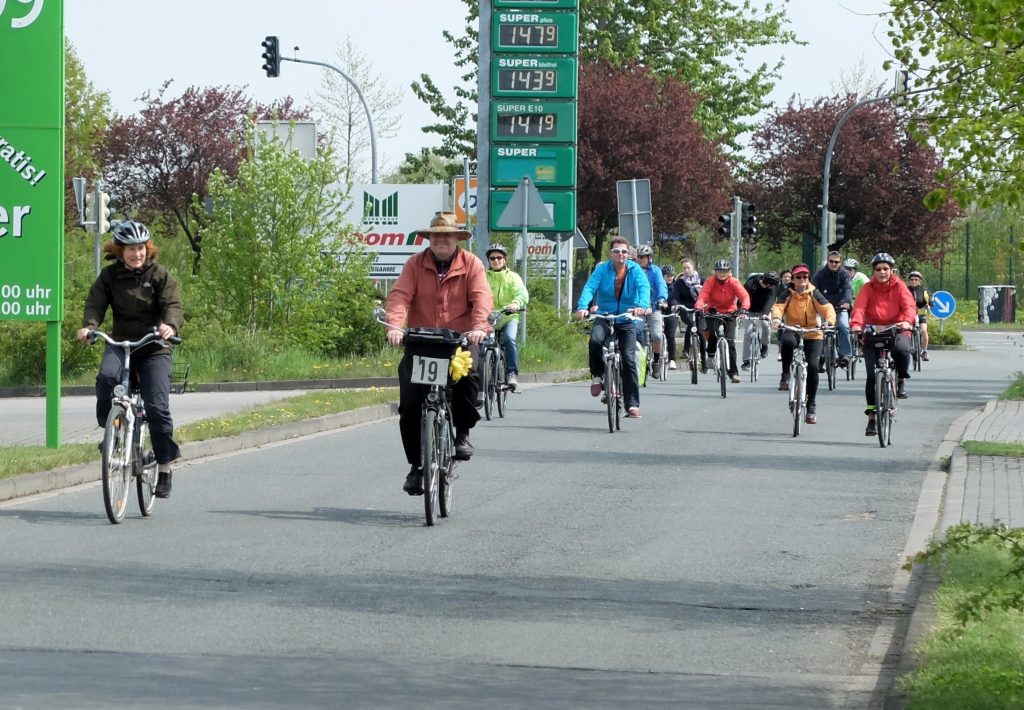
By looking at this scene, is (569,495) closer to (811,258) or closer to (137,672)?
(137,672)

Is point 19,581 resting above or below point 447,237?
below

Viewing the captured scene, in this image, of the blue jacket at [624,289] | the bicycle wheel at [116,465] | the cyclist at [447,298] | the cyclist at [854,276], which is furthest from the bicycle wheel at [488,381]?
the cyclist at [854,276]

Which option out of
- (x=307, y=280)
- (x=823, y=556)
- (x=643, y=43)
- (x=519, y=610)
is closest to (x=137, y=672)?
(x=519, y=610)

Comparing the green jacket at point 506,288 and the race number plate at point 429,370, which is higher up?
the green jacket at point 506,288

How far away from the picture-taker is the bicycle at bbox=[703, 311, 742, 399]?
76.0 feet

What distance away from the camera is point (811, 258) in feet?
212

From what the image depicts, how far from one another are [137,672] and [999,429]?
1218 cm

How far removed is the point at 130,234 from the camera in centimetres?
1100

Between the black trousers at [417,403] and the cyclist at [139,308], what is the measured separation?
144 centimetres

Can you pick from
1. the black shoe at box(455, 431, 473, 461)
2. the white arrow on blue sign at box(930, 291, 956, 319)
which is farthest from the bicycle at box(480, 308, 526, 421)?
the white arrow on blue sign at box(930, 291, 956, 319)

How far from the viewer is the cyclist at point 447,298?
11.0m

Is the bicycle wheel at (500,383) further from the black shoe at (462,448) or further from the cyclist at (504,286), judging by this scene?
the black shoe at (462,448)

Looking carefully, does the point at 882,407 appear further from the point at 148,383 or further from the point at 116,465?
the point at 116,465

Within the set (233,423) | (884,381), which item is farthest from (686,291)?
(233,423)
